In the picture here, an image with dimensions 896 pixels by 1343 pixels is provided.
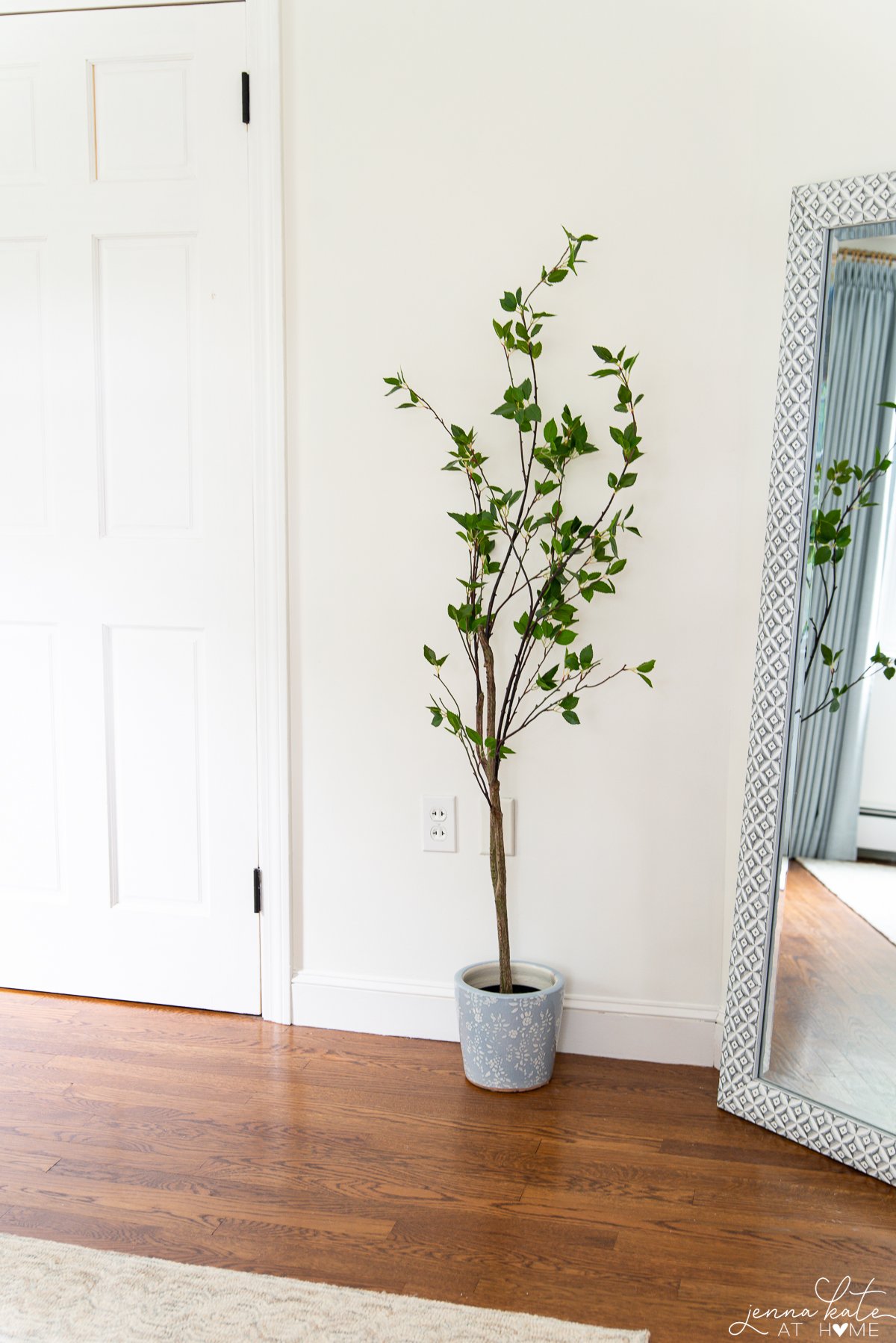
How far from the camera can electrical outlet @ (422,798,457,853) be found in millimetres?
2387

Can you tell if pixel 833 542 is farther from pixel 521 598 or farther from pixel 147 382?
pixel 147 382

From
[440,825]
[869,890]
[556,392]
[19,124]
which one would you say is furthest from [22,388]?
[869,890]

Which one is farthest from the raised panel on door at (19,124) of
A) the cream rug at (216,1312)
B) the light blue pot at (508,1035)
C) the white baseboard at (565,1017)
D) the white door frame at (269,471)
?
the cream rug at (216,1312)

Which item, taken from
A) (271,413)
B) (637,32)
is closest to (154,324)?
(271,413)

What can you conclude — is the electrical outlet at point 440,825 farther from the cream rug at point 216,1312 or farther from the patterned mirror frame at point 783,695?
the cream rug at point 216,1312

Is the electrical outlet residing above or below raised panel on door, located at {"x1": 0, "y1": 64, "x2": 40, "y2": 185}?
below

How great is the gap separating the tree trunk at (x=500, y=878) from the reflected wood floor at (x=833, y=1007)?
20.4 inches

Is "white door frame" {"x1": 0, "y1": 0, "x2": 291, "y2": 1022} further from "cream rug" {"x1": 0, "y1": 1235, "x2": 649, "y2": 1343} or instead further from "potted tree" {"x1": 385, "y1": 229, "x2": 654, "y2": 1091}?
"cream rug" {"x1": 0, "y1": 1235, "x2": 649, "y2": 1343}

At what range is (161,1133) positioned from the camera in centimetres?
204

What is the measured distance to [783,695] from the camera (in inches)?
79.3

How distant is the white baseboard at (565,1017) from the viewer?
91.4 inches

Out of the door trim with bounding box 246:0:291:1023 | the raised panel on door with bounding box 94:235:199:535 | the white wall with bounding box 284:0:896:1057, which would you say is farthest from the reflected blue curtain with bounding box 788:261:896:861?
the raised panel on door with bounding box 94:235:199:535

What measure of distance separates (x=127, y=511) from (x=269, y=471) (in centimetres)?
36

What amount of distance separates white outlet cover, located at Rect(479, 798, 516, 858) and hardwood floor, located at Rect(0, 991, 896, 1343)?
0.46 m
